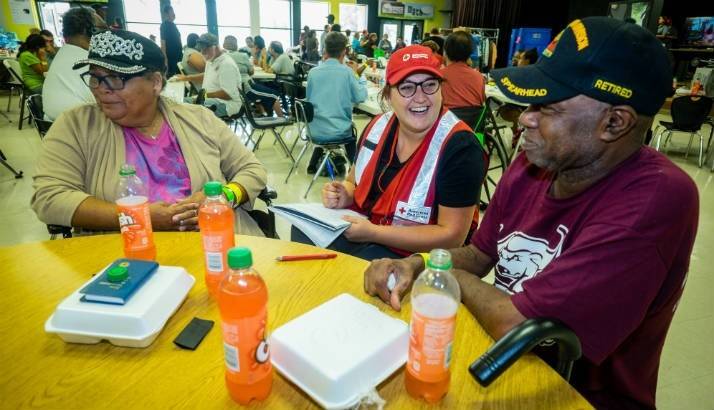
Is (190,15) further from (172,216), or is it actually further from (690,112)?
(172,216)

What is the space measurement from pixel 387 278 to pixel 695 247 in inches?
130

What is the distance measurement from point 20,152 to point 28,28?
945cm

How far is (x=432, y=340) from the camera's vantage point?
68 cm

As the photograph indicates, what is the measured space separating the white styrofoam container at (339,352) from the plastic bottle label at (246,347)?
6 centimetres

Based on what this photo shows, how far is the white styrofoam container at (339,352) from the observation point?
2.29ft

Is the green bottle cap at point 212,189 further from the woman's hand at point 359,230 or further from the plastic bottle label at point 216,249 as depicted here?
the woman's hand at point 359,230

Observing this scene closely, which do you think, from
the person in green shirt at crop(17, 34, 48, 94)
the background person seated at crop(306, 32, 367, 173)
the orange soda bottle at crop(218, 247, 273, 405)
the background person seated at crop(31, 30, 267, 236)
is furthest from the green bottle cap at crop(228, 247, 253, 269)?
the person in green shirt at crop(17, 34, 48, 94)

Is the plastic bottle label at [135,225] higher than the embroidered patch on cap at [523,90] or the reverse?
the reverse

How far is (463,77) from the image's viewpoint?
401 cm

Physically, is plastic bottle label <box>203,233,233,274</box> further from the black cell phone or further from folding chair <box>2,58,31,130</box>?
folding chair <box>2,58,31,130</box>

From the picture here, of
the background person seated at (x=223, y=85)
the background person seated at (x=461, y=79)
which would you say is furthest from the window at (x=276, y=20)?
the background person seated at (x=461, y=79)

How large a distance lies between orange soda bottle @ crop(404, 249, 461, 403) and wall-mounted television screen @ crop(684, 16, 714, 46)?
1312 centimetres

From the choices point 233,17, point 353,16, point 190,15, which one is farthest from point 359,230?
point 353,16

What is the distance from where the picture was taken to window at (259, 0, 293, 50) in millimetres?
14383
